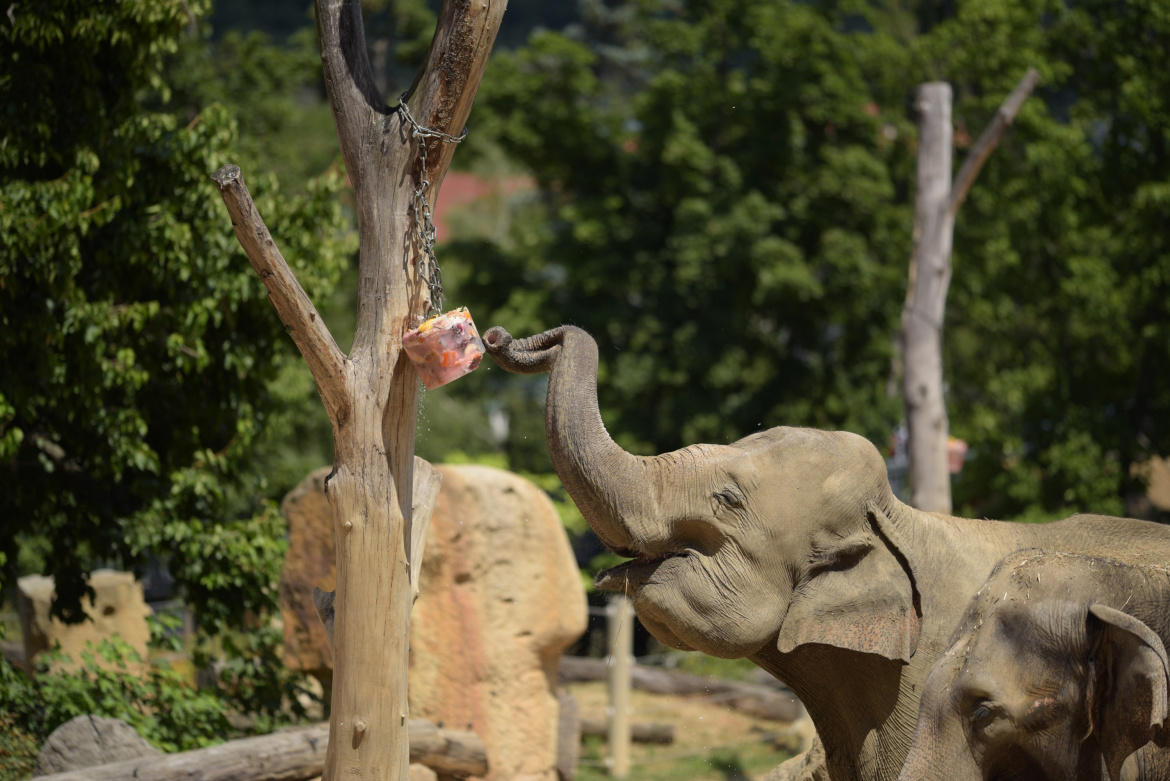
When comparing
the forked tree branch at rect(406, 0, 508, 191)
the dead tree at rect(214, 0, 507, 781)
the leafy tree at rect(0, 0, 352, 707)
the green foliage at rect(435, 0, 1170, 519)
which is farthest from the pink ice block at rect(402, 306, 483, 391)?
the green foliage at rect(435, 0, 1170, 519)

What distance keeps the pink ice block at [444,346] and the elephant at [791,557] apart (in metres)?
0.25

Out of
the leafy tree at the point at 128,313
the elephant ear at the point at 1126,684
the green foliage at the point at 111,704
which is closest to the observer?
Answer: the elephant ear at the point at 1126,684

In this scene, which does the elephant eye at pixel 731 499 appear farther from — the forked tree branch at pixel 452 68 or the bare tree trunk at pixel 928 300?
the bare tree trunk at pixel 928 300

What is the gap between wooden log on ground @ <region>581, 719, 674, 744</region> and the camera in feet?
30.5

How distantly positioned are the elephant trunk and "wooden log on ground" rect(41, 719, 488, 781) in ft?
7.30

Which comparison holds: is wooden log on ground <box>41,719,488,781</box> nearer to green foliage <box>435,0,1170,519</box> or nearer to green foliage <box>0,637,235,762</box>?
green foliage <box>0,637,235,762</box>

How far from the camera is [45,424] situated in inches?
236

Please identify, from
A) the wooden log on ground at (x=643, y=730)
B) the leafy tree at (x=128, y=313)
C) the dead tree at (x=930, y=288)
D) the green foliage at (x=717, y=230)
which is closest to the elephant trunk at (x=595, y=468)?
the leafy tree at (x=128, y=313)

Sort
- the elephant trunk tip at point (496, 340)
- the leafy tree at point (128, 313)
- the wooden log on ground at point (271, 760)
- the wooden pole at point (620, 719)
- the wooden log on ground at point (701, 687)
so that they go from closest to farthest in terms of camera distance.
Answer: the elephant trunk tip at point (496, 340) < the wooden log on ground at point (271, 760) < the leafy tree at point (128, 313) < the wooden pole at point (620, 719) < the wooden log on ground at point (701, 687)

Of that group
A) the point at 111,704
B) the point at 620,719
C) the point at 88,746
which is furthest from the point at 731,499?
the point at 620,719

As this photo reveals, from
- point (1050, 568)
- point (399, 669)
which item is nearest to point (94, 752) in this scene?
point (399, 669)

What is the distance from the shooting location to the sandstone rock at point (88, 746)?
507cm

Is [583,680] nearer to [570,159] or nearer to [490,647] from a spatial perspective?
[490,647]

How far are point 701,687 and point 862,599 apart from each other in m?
7.66
